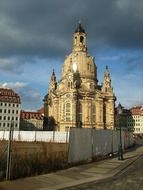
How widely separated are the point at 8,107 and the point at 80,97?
3466 centimetres

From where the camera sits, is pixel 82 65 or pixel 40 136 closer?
pixel 40 136

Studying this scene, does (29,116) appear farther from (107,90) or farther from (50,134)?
(50,134)

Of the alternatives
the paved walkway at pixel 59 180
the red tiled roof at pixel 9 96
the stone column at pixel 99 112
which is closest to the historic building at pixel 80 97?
the stone column at pixel 99 112

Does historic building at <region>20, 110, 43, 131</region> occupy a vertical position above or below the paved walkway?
above

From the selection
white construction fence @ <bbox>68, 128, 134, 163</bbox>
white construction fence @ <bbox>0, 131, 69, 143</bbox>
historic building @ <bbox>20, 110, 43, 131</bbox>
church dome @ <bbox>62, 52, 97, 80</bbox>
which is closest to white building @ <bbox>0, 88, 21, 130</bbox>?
historic building @ <bbox>20, 110, 43, 131</bbox>

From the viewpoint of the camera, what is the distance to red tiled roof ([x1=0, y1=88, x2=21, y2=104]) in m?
146

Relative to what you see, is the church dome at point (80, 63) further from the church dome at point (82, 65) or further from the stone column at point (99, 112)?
the stone column at point (99, 112)

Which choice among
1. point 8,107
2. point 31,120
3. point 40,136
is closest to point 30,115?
point 31,120

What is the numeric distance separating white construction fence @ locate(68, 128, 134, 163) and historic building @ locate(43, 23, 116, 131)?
89664mm

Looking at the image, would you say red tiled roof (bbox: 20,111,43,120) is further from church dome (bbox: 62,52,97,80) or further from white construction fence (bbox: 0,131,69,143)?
white construction fence (bbox: 0,131,69,143)

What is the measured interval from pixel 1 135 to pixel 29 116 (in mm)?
115157

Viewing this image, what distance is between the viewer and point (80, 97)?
126188 millimetres

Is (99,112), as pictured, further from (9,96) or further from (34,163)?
(34,163)

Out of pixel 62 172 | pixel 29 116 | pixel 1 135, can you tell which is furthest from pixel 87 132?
pixel 29 116
